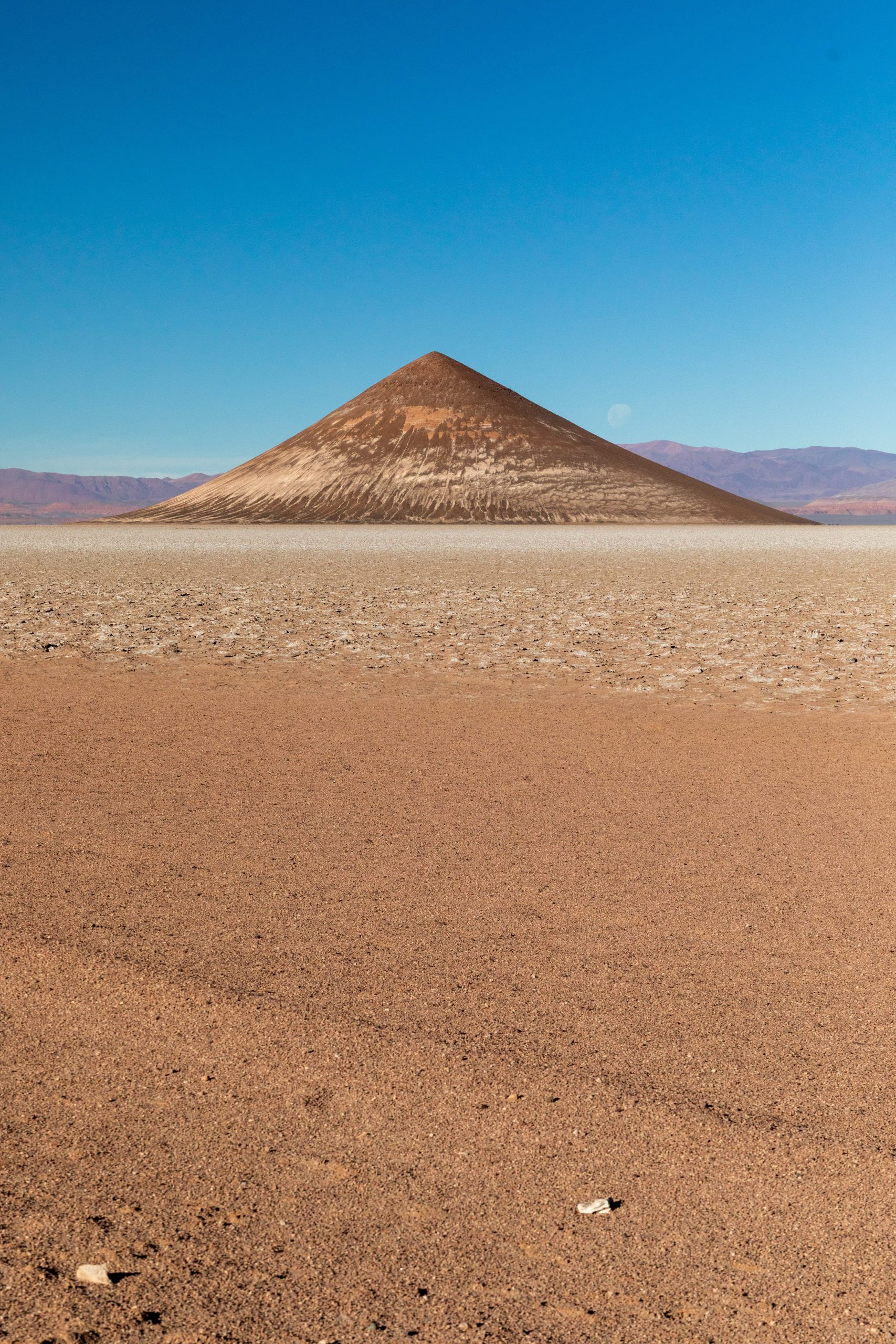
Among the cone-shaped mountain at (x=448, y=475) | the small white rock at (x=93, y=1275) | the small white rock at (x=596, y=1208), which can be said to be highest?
the cone-shaped mountain at (x=448, y=475)

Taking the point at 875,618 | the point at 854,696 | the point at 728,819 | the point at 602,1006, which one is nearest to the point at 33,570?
the point at 875,618

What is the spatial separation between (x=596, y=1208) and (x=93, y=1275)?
142 centimetres

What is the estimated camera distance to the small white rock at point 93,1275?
2977 mm

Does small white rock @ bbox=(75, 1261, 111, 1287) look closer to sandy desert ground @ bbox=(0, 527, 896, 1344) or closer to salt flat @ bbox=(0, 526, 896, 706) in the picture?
sandy desert ground @ bbox=(0, 527, 896, 1344)

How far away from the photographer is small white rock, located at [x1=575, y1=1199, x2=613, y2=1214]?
3.33 meters

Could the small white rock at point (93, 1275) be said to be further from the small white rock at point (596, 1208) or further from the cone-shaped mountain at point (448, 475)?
the cone-shaped mountain at point (448, 475)

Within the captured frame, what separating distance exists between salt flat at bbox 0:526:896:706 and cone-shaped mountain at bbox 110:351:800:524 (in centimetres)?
9054

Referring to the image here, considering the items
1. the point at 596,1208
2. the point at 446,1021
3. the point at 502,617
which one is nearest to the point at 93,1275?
the point at 596,1208

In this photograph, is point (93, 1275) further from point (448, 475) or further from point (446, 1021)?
point (448, 475)

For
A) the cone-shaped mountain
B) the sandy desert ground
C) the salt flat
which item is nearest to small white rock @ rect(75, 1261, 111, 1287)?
the sandy desert ground

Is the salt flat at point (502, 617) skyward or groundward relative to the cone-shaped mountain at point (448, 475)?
groundward

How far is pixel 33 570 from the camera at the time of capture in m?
34.2

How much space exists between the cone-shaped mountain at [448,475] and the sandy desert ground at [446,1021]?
118919 mm

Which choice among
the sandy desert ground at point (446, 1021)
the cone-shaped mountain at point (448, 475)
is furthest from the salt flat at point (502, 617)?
the cone-shaped mountain at point (448, 475)
